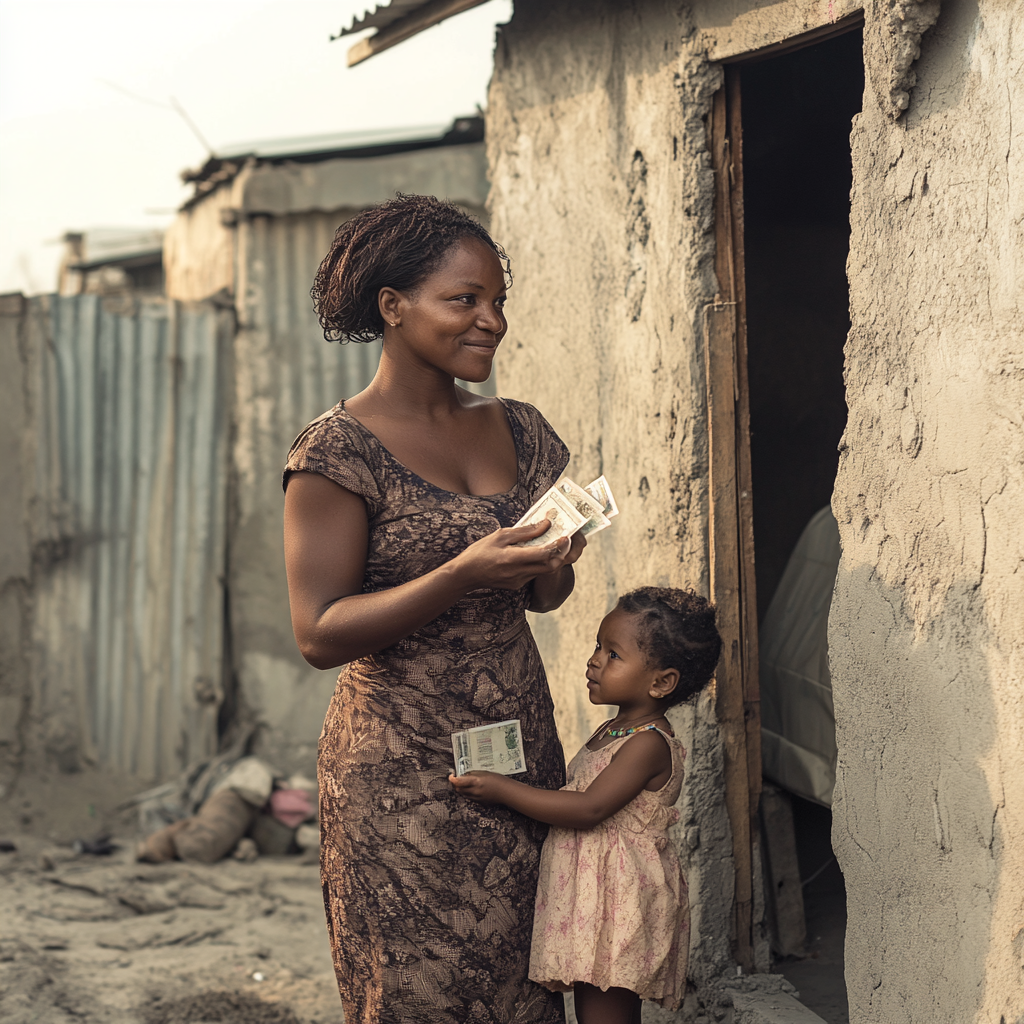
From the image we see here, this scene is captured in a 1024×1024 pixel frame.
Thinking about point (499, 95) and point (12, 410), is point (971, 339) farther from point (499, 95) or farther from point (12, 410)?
point (12, 410)

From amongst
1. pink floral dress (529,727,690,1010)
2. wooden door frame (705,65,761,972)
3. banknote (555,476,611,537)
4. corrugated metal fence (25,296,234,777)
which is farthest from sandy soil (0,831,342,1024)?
banknote (555,476,611,537)

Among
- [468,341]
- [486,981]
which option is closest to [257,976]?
[486,981]

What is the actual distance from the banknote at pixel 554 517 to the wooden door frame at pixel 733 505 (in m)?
1.12

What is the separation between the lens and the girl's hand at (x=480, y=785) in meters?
2.33

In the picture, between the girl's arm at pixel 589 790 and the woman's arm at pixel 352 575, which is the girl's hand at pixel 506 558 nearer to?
the woman's arm at pixel 352 575

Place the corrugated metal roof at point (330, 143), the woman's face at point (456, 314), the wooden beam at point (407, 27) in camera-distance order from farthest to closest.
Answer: the corrugated metal roof at point (330, 143) < the wooden beam at point (407, 27) < the woman's face at point (456, 314)

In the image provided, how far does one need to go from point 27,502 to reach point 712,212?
4.61 meters

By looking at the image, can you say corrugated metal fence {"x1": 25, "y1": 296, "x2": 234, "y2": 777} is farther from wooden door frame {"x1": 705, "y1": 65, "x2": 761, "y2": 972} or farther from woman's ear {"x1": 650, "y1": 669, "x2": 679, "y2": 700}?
woman's ear {"x1": 650, "y1": 669, "x2": 679, "y2": 700}

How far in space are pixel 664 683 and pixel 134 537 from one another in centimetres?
467

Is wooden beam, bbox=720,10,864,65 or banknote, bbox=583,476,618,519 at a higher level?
wooden beam, bbox=720,10,864,65

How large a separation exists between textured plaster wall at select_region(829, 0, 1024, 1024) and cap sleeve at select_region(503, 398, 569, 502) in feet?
2.07

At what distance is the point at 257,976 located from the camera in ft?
14.7

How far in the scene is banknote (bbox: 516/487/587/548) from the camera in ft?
7.10

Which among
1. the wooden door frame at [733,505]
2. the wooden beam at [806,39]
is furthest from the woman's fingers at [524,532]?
the wooden beam at [806,39]
